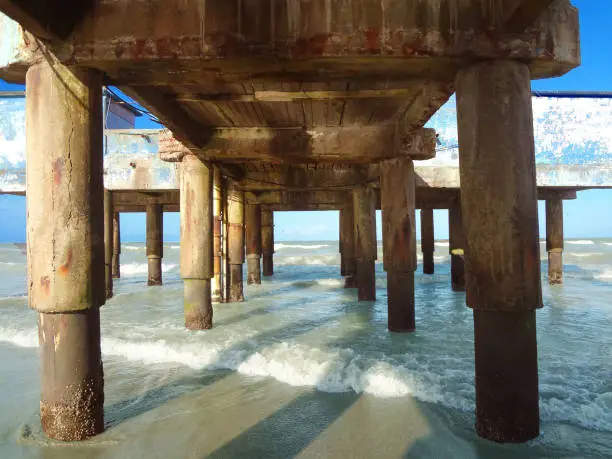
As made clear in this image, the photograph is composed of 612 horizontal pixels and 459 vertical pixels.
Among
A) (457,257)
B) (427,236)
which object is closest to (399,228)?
(457,257)

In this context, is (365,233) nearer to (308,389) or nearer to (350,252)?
(350,252)

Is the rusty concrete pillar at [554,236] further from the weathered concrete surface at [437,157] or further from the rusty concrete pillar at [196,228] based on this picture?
the rusty concrete pillar at [196,228]

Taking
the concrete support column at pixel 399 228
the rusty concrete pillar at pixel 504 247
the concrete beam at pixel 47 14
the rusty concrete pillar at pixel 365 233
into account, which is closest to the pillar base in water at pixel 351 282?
the rusty concrete pillar at pixel 365 233

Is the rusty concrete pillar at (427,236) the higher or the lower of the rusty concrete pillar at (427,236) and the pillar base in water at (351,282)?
the higher

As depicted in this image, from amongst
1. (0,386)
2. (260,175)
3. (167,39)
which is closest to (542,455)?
(167,39)

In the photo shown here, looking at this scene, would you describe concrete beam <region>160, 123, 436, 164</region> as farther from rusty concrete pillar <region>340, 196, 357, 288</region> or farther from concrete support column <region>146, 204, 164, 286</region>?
concrete support column <region>146, 204, 164, 286</region>

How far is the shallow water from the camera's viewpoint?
357cm

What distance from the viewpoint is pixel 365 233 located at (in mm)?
10766

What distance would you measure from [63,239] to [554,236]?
15083 mm

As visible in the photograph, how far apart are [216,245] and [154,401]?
507 centimetres

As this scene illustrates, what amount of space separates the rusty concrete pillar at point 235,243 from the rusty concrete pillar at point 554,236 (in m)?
10.0

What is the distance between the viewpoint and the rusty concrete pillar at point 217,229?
9.33m

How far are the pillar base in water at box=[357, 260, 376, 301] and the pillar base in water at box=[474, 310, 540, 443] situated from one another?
7487 mm

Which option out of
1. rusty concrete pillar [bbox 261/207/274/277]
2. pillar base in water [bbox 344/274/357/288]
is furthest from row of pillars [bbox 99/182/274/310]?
rusty concrete pillar [bbox 261/207/274/277]
